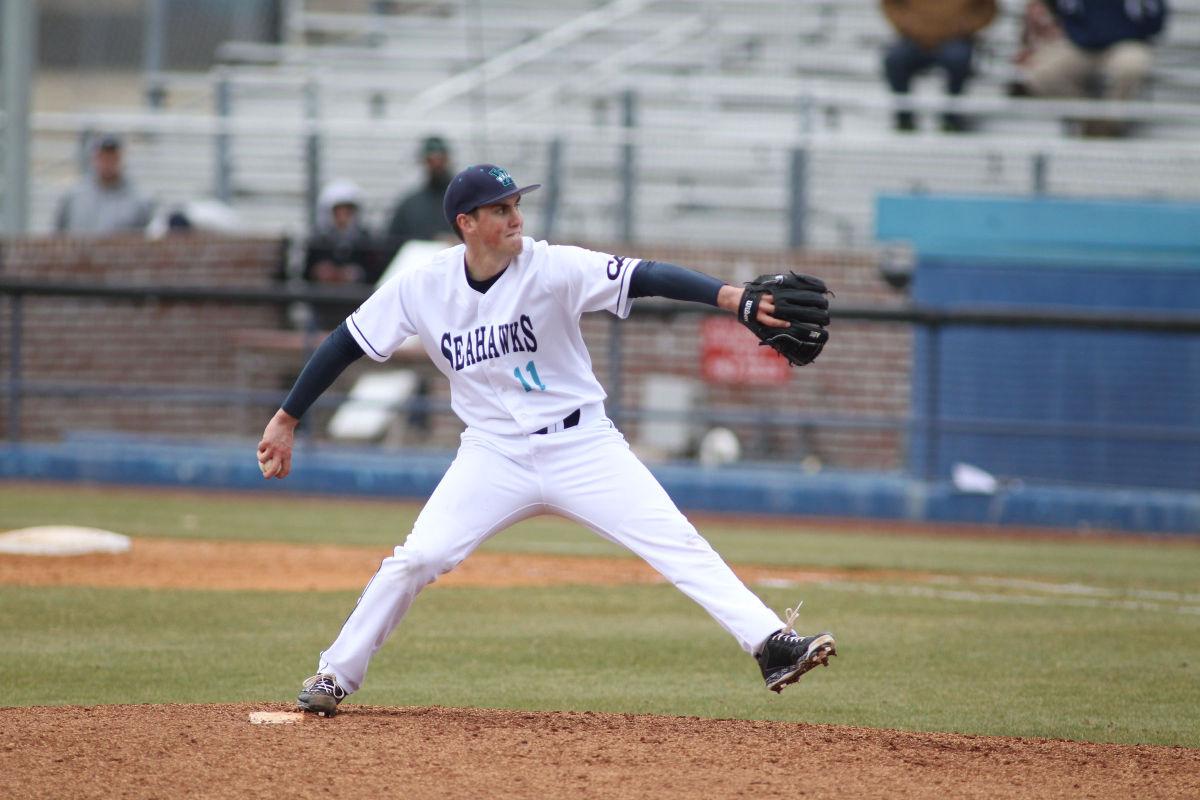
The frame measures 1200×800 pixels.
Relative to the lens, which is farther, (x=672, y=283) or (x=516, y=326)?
(x=516, y=326)

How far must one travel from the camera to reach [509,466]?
18.5ft

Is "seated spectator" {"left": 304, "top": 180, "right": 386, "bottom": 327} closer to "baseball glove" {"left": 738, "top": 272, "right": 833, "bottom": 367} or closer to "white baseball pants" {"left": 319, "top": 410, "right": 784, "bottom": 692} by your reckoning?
"white baseball pants" {"left": 319, "top": 410, "right": 784, "bottom": 692}

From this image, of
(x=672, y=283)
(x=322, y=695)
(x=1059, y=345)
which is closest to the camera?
(x=672, y=283)

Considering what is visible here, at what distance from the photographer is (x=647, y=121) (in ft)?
55.4

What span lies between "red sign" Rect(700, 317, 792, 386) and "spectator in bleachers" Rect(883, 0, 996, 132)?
336 centimetres

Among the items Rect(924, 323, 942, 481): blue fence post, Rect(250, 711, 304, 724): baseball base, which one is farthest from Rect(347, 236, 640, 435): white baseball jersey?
Rect(924, 323, 942, 481): blue fence post

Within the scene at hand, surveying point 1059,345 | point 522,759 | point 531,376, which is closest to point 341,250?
point 1059,345

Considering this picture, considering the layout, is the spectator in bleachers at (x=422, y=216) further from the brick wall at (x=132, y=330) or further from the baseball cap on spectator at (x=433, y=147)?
the brick wall at (x=132, y=330)

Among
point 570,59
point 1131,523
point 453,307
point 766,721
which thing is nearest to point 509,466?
point 453,307

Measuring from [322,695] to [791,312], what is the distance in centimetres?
192

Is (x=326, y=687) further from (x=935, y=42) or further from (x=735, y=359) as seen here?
(x=935, y=42)

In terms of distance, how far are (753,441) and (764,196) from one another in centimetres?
291

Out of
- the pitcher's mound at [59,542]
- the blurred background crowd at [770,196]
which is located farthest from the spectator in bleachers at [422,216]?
the pitcher's mound at [59,542]

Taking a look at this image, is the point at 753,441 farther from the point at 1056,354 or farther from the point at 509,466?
the point at 509,466
